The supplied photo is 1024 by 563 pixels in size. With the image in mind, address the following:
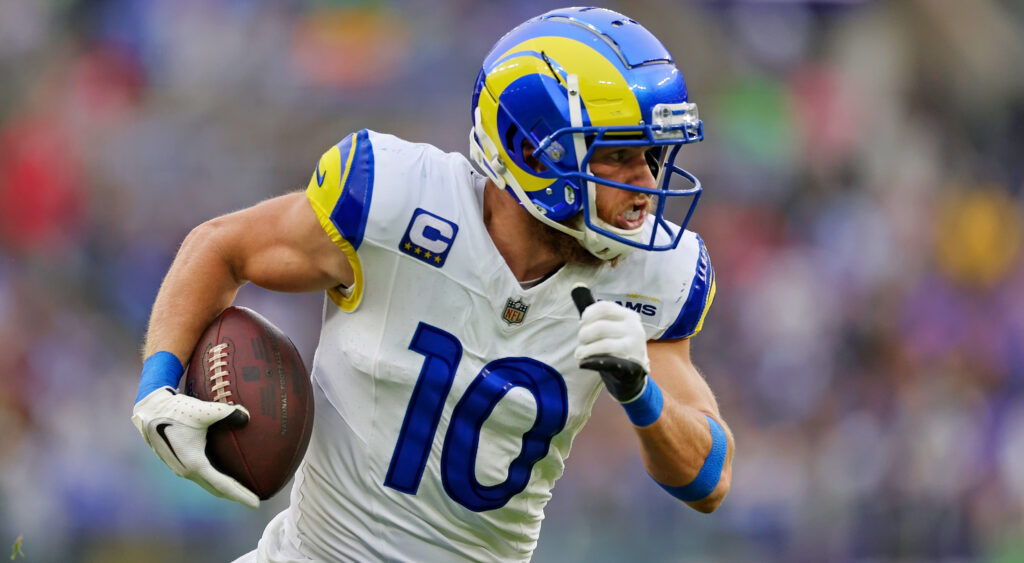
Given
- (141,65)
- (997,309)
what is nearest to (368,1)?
(141,65)

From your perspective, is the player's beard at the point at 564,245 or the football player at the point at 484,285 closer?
the football player at the point at 484,285

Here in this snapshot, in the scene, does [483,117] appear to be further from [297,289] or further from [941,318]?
[941,318]

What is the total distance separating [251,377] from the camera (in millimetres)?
2680

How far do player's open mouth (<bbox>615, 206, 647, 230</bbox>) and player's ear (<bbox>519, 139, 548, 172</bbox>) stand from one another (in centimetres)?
20

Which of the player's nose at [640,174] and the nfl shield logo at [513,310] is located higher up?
the player's nose at [640,174]

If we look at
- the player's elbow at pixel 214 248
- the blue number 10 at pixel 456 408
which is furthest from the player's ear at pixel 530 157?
the player's elbow at pixel 214 248

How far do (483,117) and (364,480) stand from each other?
0.86 metres

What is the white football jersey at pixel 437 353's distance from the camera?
274 centimetres

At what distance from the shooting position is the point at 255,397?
8.75ft

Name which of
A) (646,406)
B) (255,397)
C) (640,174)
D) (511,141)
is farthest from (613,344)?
(255,397)

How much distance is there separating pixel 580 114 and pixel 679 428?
70cm

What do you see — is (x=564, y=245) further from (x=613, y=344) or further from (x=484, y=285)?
(x=613, y=344)

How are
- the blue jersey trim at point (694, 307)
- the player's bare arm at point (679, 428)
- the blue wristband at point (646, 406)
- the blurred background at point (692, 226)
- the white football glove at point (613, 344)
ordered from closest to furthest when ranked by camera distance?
1. the white football glove at point (613, 344)
2. the blue wristband at point (646, 406)
3. the player's bare arm at point (679, 428)
4. the blue jersey trim at point (694, 307)
5. the blurred background at point (692, 226)

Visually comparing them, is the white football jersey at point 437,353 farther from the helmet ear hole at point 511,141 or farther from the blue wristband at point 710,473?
the blue wristband at point 710,473
